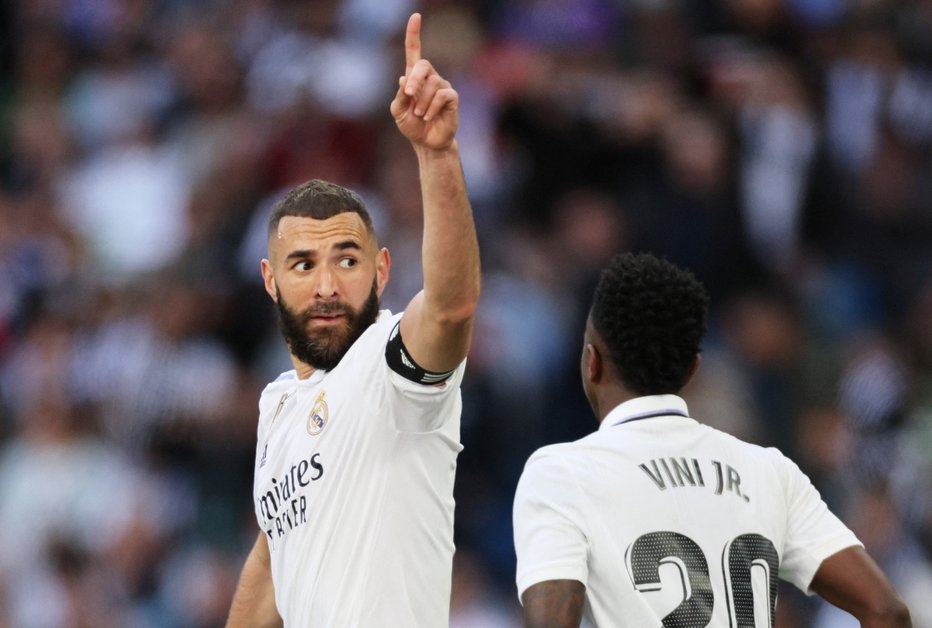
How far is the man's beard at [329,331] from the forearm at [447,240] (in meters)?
A: 0.65

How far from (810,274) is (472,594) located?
2.98 meters

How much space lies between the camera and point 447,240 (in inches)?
150

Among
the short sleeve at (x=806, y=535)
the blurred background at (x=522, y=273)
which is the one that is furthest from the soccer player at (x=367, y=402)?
the blurred background at (x=522, y=273)

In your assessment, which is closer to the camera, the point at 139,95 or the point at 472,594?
the point at 472,594

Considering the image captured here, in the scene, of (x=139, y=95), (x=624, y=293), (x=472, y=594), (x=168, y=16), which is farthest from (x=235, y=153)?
(x=624, y=293)

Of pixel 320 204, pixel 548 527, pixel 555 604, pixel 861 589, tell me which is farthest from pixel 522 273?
pixel 555 604

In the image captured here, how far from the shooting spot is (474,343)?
899 cm

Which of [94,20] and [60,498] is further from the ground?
[94,20]

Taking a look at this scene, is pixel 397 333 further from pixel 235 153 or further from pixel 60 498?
pixel 235 153

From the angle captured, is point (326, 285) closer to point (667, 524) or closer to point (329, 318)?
point (329, 318)

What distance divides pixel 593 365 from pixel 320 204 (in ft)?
3.05

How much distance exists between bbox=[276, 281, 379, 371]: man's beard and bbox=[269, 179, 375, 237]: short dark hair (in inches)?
9.6

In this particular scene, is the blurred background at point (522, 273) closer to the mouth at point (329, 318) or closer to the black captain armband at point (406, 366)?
the mouth at point (329, 318)

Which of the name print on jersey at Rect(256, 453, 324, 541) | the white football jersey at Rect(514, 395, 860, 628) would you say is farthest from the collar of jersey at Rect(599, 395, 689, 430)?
the name print on jersey at Rect(256, 453, 324, 541)
